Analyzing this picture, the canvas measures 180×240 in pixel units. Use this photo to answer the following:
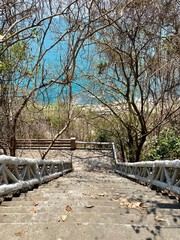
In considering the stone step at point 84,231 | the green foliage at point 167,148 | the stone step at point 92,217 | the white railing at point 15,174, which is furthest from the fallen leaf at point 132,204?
the green foliage at point 167,148

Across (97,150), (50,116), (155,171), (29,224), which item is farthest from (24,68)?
(97,150)

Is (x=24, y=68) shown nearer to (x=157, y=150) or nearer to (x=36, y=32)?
(x=36, y=32)

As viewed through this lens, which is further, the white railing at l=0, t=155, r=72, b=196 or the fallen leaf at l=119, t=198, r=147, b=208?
the white railing at l=0, t=155, r=72, b=196

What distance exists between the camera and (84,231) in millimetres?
1890

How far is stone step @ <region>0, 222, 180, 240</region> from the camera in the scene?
181 cm

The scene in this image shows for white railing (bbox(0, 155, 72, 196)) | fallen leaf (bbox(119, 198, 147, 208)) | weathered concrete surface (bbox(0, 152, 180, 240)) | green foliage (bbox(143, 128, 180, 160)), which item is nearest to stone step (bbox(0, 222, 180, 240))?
weathered concrete surface (bbox(0, 152, 180, 240))

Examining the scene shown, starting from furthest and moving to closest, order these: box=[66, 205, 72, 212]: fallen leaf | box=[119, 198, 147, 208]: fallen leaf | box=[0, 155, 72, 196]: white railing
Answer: box=[0, 155, 72, 196]: white railing
box=[119, 198, 147, 208]: fallen leaf
box=[66, 205, 72, 212]: fallen leaf

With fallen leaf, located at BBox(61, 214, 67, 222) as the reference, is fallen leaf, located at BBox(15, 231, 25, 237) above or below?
below

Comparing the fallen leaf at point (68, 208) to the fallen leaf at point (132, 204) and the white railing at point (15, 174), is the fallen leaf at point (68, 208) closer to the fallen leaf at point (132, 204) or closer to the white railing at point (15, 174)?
the fallen leaf at point (132, 204)

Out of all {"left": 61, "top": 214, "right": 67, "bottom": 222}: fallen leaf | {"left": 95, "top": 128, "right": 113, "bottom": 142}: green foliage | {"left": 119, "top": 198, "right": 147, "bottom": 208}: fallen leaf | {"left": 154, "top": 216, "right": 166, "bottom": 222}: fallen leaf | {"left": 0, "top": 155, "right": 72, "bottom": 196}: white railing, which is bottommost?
{"left": 119, "top": 198, "right": 147, "bottom": 208}: fallen leaf

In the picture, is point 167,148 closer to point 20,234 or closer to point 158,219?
point 158,219

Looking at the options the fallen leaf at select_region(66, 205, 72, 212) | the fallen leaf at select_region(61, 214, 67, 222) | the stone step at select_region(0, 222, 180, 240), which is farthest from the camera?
the fallen leaf at select_region(66, 205, 72, 212)

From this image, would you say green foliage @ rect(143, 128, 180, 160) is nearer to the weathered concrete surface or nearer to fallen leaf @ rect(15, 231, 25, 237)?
the weathered concrete surface

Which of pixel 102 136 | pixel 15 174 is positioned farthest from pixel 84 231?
pixel 102 136
